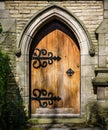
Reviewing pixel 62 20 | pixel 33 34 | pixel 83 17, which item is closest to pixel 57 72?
pixel 33 34

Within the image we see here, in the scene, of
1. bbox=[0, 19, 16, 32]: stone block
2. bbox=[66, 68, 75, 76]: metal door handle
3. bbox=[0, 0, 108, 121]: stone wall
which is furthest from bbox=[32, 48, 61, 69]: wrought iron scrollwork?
bbox=[0, 19, 16, 32]: stone block

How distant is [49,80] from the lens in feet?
30.9

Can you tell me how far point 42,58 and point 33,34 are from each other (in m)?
0.69

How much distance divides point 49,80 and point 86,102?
45.6 inches

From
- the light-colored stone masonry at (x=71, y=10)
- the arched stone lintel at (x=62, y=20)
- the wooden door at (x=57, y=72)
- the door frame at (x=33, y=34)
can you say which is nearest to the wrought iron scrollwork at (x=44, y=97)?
the wooden door at (x=57, y=72)

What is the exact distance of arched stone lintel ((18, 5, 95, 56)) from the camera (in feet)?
29.7

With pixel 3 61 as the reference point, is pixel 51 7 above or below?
above

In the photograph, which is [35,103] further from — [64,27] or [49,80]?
[64,27]

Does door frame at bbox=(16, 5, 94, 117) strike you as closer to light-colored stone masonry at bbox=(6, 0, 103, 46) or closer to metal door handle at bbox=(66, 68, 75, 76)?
light-colored stone masonry at bbox=(6, 0, 103, 46)

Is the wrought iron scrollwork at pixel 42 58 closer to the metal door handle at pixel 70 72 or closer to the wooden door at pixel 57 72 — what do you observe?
the wooden door at pixel 57 72

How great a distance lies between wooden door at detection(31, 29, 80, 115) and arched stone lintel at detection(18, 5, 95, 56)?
1.17ft

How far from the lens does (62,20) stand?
9211mm

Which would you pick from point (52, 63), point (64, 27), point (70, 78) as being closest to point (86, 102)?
point (70, 78)

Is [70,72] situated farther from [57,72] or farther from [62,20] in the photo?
[62,20]
